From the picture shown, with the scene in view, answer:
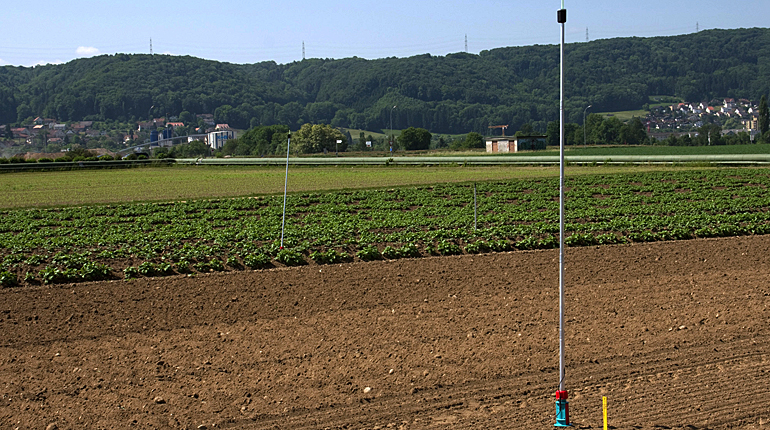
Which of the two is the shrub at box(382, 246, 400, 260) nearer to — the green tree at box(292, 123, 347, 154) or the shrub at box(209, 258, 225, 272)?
the shrub at box(209, 258, 225, 272)

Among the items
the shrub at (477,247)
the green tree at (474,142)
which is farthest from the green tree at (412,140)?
the shrub at (477,247)

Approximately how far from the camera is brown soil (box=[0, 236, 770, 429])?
A: 25.8 ft

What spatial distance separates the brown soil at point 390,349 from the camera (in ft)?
25.8

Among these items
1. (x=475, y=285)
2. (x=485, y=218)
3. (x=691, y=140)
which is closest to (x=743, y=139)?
(x=691, y=140)

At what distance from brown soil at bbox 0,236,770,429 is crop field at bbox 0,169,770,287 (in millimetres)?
1781

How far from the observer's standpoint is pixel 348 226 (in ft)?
68.4

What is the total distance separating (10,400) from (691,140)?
151 meters

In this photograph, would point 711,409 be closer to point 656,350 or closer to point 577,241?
point 656,350

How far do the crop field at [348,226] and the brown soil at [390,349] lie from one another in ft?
5.84

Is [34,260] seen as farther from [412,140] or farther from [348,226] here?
[412,140]

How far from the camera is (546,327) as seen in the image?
10.7 metres

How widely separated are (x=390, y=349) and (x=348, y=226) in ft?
36.9

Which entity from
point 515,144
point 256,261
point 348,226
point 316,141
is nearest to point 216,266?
point 256,261

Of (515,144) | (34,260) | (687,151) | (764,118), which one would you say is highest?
(764,118)
